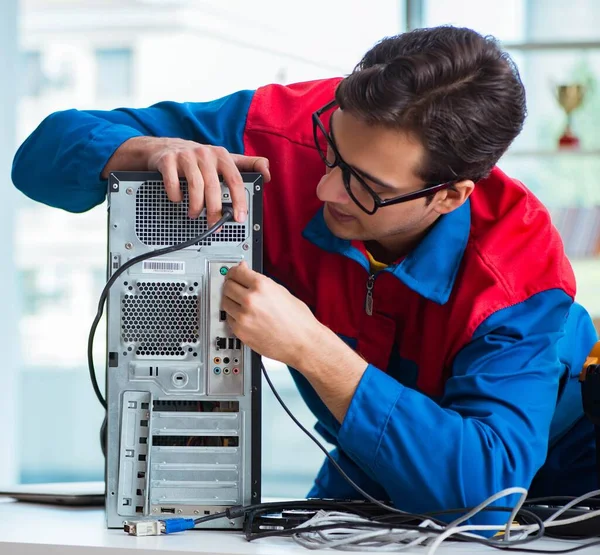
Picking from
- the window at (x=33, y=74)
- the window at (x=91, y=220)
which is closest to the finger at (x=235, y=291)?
the window at (x=91, y=220)

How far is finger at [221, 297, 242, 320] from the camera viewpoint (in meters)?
0.96

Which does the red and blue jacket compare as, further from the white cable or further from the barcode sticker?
the barcode sticker

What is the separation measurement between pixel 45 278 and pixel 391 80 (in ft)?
12.5

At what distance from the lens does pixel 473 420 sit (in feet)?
3.44

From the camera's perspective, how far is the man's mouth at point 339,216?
46.4 inches

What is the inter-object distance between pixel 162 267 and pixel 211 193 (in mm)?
108

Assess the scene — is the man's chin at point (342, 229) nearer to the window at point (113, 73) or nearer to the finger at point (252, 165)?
the finger at point (252, 165)

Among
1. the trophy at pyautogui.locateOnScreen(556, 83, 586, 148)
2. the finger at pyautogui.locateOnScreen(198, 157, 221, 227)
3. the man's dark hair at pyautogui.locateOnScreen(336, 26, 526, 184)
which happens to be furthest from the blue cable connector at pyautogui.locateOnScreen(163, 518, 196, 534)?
the trophy at pyautogui.locateOnScreen(556, 83, 586, 148)

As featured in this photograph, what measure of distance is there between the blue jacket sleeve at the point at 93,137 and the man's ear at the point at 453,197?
0.33m

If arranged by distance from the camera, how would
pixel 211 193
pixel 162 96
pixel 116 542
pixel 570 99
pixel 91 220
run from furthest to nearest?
pixel 91 220 < pixel 162 96 < pixel 570 99 < pixel 211 193 < pixel 116 542

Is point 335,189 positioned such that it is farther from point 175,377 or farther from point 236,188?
point 175,377

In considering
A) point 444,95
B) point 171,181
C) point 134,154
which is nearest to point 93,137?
point 134,154

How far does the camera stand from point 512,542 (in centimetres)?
88

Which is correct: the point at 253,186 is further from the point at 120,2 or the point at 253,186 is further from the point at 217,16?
the point at 120,2
